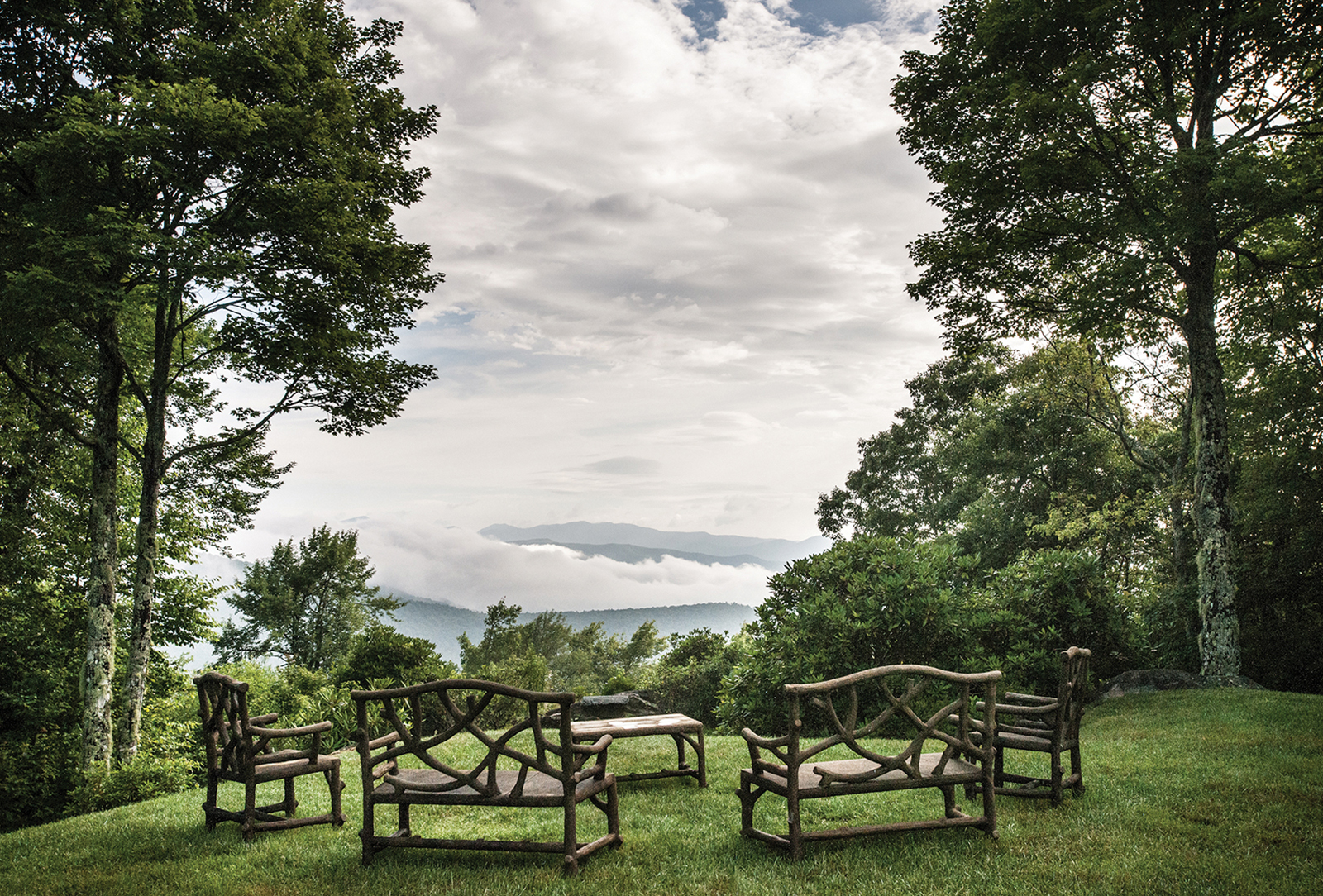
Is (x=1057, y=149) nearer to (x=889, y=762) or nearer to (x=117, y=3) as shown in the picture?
(x=889, y=762)

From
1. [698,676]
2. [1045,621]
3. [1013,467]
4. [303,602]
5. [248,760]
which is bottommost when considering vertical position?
[698,676]

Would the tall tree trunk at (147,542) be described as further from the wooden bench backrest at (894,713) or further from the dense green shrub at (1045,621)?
the dense green shrub at (1045,621)

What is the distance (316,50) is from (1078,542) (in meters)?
24.4

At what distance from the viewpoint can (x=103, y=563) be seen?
9883mm

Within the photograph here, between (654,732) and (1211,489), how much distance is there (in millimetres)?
11434

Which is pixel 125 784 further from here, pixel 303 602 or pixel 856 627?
pixel 303 602

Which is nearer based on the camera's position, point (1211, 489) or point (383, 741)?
point (383, 741)

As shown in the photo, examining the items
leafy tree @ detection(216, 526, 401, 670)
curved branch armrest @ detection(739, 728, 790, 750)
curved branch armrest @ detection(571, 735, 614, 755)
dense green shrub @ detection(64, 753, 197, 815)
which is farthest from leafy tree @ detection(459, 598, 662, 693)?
curved branch armrest @ detection(739, 728, 790, 750)

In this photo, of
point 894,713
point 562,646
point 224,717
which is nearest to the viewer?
point 894,713

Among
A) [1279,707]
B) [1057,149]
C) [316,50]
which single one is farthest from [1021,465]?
[316,50]

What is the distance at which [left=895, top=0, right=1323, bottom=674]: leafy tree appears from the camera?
11.7 meters

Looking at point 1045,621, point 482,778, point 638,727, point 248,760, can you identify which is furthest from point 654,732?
point 1045,621

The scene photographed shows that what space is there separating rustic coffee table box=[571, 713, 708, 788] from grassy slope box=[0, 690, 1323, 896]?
226mm

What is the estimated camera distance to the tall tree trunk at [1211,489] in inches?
486
